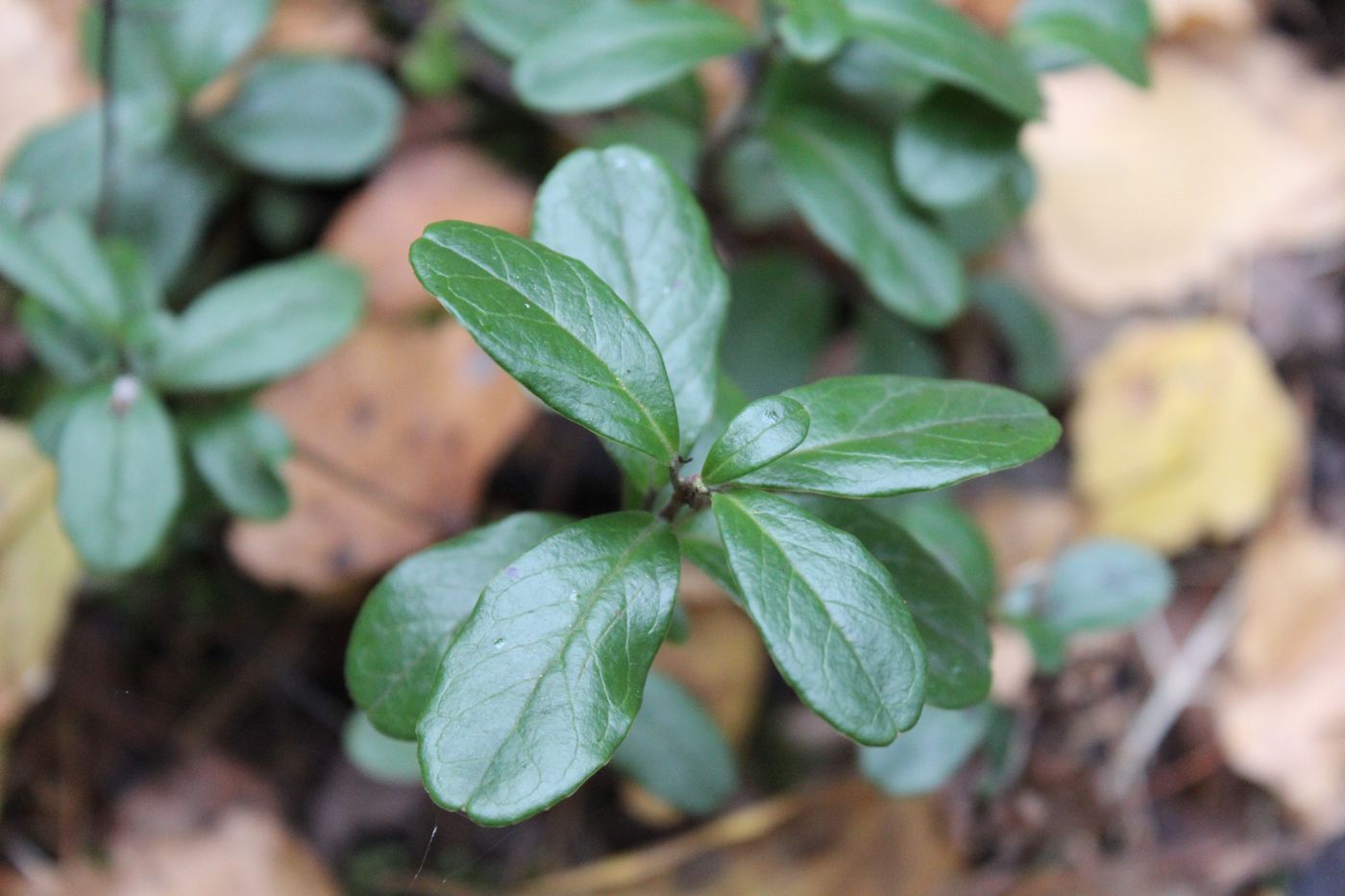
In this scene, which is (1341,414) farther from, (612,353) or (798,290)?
(612,353)

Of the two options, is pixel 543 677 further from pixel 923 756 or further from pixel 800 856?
pixel 800 856

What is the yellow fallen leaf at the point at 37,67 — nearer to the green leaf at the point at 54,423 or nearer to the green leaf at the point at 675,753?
the green leaf at the point at 54,423

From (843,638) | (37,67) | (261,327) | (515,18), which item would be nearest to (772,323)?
(515,18)

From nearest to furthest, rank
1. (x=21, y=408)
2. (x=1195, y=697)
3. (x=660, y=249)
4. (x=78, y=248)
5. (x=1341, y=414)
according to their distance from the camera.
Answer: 1. (x=660, y=249)
2. (x=78, y=248)
3. (x=21, y=408)
4. (x=1195, y=697)
5. (x=1341, y=414)

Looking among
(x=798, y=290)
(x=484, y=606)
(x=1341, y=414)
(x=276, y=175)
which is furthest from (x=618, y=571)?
(x=1341, y=414)

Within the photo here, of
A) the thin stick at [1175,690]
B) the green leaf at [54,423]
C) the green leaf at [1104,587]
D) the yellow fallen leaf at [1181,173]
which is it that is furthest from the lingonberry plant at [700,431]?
the yellow fallen leaf at [1181,173]

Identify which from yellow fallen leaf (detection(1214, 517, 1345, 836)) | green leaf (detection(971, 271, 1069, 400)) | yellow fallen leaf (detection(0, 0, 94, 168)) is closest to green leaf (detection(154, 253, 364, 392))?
yellow fallen leaf (detection(0, 0, 94, 168))

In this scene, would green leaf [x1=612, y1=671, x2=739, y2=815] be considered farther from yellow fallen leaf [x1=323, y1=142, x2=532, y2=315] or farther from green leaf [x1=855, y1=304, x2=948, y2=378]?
yellow fallen leaf [x1=323, y1=142, x2=532, y2=315]
